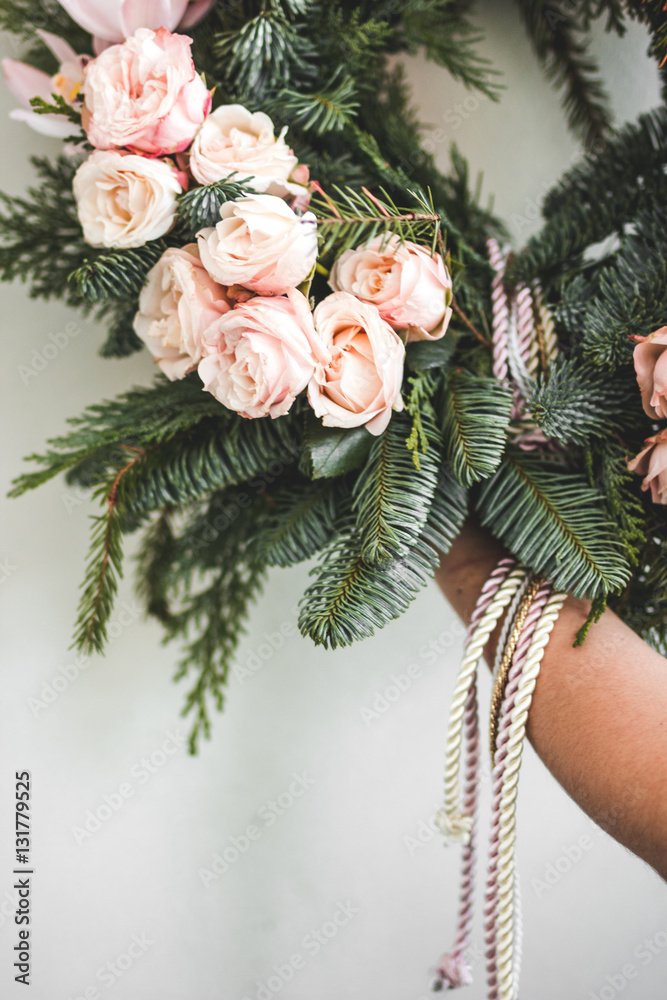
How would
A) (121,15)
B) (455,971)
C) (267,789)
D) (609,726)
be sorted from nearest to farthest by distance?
1. (609,726)
2. (121,15)
3. (455,971)
4. (267,789)

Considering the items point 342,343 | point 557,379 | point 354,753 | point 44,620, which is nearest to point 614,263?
point 557,379

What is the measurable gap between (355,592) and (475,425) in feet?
0.50

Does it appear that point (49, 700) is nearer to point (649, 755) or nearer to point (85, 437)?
point (85, 437)

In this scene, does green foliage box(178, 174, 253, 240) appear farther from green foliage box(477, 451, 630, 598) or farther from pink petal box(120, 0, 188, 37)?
green foliage box(477, 451, 630, 598)

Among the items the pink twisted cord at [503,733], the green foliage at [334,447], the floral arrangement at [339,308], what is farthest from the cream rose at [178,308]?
the pink twisted cord at [503,733]

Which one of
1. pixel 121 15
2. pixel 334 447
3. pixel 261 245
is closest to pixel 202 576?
pixel 334 447

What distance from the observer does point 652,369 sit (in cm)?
48

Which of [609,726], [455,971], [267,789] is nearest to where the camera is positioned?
[609,726]

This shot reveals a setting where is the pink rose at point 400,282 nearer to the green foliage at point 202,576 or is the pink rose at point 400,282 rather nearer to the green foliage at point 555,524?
the green foliage at point 555,524

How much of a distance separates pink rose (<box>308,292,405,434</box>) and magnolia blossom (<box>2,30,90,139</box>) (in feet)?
1.01

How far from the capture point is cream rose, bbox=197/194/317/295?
0.45 m

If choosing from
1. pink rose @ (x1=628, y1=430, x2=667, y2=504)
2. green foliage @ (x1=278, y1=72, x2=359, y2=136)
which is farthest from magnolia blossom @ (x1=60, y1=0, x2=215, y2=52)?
pink rose @ (x1=628, y1=430, x2=667, y2=504)

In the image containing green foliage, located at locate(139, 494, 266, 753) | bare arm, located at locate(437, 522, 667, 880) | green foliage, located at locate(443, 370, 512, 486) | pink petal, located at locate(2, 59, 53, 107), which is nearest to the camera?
bare arm, located at locate(437, 522, 667, 880)

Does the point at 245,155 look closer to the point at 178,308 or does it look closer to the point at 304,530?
the point at 178,308
